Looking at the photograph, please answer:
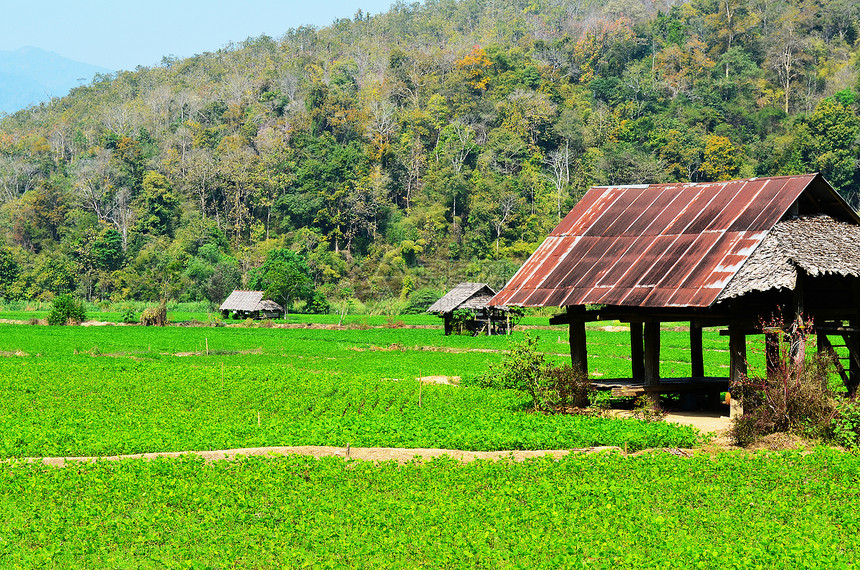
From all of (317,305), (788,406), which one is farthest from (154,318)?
(788,406)

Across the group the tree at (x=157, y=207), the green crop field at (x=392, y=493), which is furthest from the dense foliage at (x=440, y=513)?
the tree at (x=157, y=207)

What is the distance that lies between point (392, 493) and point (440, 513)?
1399 millimetres

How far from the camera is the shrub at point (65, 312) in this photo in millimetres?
52500

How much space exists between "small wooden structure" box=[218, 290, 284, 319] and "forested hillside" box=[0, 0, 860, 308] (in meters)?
10.3

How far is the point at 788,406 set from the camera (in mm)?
15422

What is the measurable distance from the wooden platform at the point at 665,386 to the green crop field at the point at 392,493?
1.57 meters

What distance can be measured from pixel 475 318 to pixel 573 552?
3706 centimetres

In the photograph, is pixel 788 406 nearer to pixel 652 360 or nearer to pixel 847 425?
pixel 847 425

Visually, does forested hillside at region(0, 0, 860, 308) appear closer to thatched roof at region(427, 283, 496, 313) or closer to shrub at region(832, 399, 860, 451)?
thatched roof at region(427, 283, 496, 313)

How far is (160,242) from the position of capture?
8462cm

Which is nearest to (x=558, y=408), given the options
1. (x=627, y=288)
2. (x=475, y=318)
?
(x=627, y=288)

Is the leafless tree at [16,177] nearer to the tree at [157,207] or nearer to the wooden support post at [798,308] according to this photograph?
A: the tree at [157,207]

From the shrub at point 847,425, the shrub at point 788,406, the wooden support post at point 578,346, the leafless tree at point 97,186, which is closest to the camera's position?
the shrub at point 847,425

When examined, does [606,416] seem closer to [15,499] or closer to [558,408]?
[558,408]
